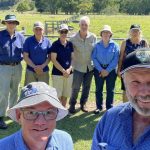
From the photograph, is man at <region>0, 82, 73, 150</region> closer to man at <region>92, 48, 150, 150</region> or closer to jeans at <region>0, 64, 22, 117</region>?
man at <region>92, 48, 150, 150</region>

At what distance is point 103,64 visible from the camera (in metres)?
7.86

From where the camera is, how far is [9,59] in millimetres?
7344

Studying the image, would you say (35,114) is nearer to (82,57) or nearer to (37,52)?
(37,52)

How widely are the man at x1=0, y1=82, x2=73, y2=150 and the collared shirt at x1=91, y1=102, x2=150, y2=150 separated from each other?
355 millimetres

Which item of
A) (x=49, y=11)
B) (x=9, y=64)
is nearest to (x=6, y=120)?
(x=9, y=64)

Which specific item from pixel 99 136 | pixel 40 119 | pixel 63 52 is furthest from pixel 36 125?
pixel 63 52

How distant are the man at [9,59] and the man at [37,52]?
0.48 feet

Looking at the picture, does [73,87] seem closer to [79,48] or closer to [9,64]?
[79,48]

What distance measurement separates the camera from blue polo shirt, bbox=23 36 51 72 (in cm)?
750

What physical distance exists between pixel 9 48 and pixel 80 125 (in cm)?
192

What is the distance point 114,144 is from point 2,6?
165370 millimetres

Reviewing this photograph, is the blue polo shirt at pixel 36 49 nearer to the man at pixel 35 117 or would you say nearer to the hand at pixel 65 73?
the hand at pixel 65 73

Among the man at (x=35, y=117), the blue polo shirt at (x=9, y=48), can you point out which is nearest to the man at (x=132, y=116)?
the man at (x=35, y=117)

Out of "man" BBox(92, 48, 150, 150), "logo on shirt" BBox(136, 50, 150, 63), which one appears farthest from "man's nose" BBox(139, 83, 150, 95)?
"logo on shirt" BBox(136, 50, 150, 63)
